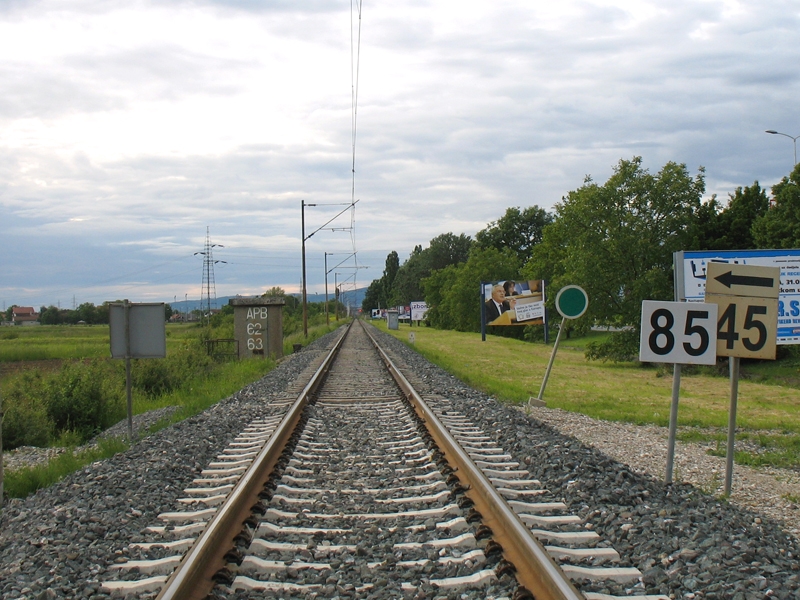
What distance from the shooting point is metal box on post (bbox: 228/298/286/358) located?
1112 inches

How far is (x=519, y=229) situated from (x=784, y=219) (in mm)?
70287

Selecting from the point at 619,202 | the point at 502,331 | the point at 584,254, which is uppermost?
the point at 619,202

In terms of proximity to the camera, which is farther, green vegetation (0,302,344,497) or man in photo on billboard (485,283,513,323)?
man in photo on billboard (485,283,513,323)

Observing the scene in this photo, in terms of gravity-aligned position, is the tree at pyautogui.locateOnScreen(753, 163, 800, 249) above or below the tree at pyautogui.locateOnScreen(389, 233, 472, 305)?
below

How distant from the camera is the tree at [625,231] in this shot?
108ft

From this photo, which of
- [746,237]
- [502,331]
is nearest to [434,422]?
[746,237]

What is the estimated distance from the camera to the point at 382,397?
537 inches

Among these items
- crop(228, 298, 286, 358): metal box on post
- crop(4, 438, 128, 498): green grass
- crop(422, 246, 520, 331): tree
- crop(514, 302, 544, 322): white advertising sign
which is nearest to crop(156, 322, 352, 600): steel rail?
crop(4, 438, 128, 498): green grass

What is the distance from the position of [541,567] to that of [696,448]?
6080mm

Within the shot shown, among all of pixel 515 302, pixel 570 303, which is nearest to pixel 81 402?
pixel 570 303

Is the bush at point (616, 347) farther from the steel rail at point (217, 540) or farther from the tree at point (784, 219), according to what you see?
the steel rail at point (217, 540)

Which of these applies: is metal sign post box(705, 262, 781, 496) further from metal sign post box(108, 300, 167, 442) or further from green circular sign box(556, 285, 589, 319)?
metal sign post box(108, 300, 167, 442)

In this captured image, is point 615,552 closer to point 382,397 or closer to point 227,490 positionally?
point 227,490

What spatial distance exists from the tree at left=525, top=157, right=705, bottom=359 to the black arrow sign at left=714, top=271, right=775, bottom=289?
26.6 m
